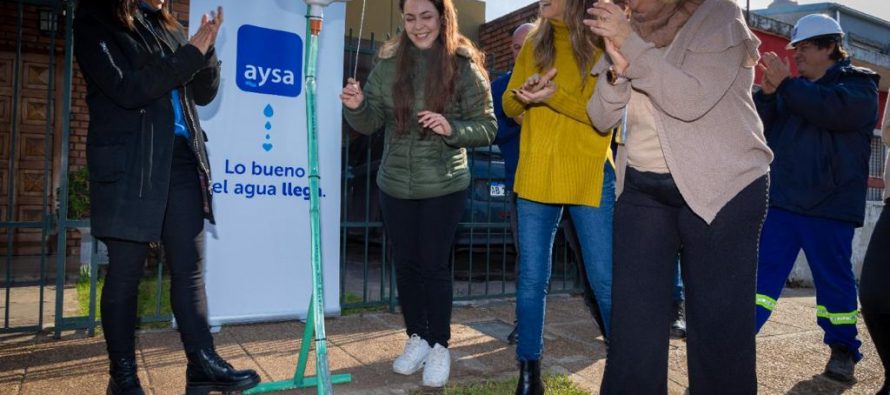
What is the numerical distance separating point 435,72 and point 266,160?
4.82 feet

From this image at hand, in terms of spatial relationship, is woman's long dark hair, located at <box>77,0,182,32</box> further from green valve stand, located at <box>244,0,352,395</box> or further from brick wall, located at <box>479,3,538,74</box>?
brick wall, located at <box>479,3,538,74</box>

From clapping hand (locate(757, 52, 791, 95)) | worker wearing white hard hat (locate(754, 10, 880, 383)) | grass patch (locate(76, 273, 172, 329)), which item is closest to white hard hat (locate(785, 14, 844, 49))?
worker wearing white hard hat (locate(754, 10, 880, 383))

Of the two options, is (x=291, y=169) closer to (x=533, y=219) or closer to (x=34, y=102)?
(x=533, y=219)

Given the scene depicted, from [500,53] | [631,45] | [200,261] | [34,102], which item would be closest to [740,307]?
[631,45]

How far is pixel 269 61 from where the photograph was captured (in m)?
3.96

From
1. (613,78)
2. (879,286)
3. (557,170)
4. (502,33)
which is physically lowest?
(879,286)

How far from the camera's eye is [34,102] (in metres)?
7.28

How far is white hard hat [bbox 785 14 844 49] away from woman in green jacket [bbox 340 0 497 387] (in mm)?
1792

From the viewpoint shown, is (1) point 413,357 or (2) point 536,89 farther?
(1) point 413,357

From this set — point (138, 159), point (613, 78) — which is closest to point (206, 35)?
point (138, 159)

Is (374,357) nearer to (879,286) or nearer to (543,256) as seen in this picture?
(543,256)

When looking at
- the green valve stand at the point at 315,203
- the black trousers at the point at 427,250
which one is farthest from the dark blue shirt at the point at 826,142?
the green valve stand at the point at 315,203

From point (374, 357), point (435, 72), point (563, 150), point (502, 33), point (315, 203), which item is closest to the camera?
point (315, 203)

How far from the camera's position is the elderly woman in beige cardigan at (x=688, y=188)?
1824mm
